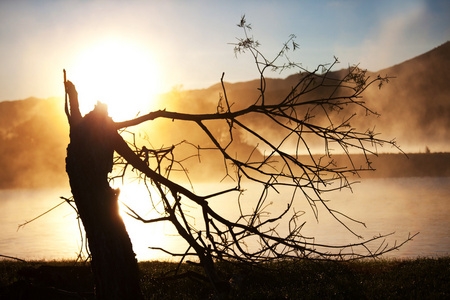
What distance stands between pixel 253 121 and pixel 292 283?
6326 cm

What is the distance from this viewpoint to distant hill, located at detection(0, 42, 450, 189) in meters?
82.3

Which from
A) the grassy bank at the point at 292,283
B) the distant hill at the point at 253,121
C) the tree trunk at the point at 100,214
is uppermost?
the distant hill at the point at 253,121

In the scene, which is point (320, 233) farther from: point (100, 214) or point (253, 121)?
point (253, 121)

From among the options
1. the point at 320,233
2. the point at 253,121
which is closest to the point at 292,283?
the point at 320,233

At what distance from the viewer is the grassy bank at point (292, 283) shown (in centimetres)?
897

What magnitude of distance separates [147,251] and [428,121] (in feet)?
610

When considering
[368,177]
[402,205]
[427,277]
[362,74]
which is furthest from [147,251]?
[368,177]

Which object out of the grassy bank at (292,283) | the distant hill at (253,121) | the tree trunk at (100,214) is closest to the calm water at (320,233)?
the grassy bank at (292,283)

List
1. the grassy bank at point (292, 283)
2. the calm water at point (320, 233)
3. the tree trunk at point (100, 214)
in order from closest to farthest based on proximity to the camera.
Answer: the tree trunk at point (100, 214) → the grassy bank at point (292, 283) → the calm water at point (320, 233)

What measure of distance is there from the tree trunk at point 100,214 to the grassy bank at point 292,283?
256 cm

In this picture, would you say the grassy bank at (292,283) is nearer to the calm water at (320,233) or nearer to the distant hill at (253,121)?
the calm water at (320,233)

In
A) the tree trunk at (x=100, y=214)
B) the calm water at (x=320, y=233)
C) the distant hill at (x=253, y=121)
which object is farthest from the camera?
the distant hill at (x=253, y=121)

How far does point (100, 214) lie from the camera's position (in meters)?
6.01

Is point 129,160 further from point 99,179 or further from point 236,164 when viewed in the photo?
point 236,164
